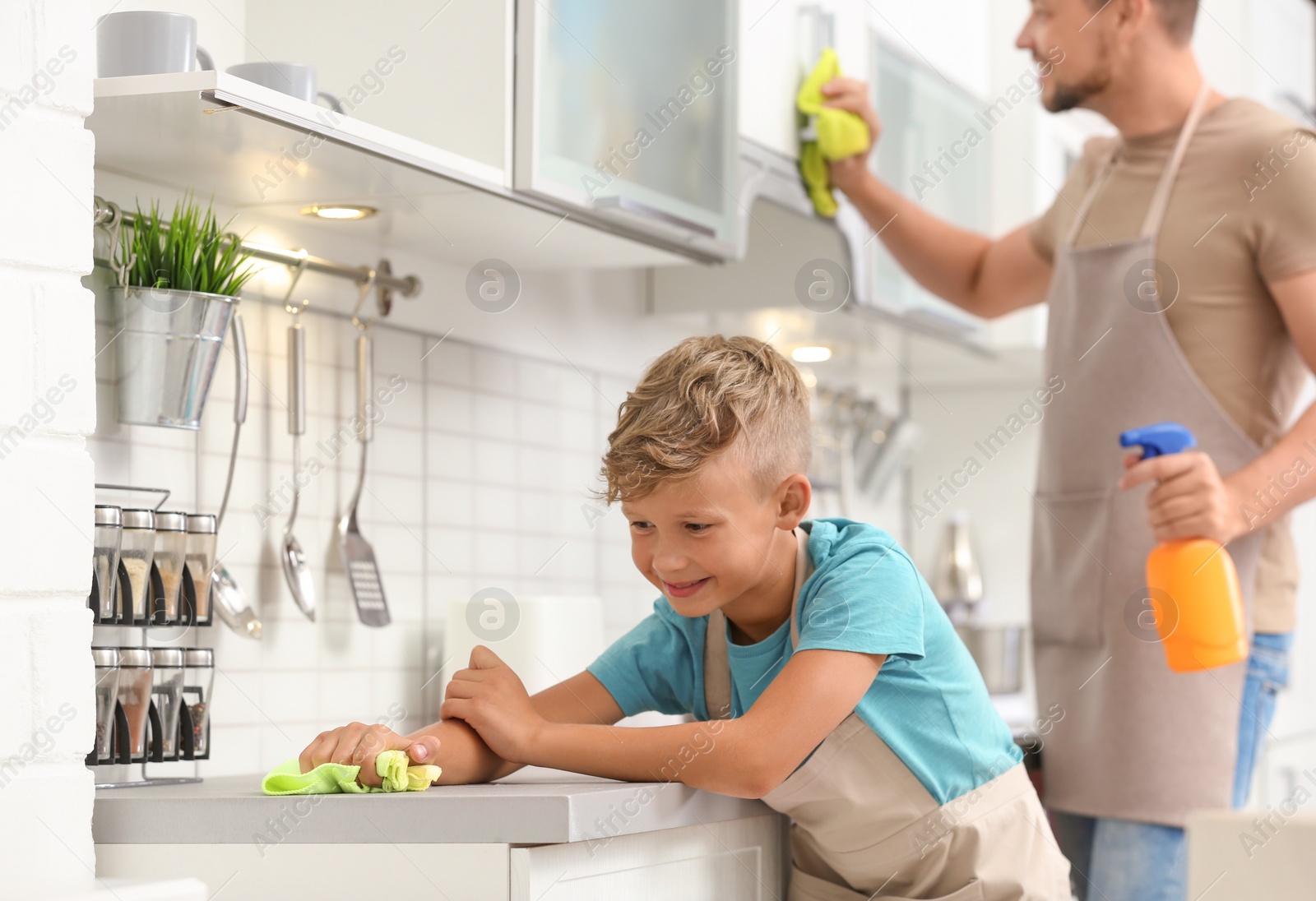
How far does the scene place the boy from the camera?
1.01 metres

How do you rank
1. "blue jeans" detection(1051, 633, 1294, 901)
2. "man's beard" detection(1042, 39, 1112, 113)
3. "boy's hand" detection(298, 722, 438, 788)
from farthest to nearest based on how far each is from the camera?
"man's beard" detection(1042, 39, 1112, 113) < "blue jeans" detection(1051, 633, 1294, 901) < "boy's hand" detection(298, 722, 438, 788)

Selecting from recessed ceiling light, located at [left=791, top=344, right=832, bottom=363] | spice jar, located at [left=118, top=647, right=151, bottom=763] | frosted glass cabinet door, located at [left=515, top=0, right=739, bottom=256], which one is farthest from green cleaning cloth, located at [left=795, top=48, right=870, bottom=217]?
spice jar, located at [left=118, top=647, right=151, bottom=763]

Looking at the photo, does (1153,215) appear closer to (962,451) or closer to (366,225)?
(366,225)

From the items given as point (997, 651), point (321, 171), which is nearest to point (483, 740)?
point (321, 171)

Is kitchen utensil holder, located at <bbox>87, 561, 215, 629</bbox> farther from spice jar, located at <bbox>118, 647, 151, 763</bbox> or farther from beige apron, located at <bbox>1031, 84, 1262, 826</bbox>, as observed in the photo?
beige apron, located at <bbox>1031, 84, 1262, 826</bbox>

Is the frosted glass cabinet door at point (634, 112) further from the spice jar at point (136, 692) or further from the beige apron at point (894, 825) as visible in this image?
the spice jar at point (136, 692)

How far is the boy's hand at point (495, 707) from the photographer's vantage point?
1.03m

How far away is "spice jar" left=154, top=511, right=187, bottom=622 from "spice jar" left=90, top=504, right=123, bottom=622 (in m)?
0.06

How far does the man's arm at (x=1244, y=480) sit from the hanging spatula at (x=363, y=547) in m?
0.75

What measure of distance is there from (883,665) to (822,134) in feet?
2.80

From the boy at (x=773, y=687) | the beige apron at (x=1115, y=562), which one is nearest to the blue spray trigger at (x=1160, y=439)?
the beige apron at (x=1115, y=562)

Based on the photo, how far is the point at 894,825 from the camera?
111 centimetres

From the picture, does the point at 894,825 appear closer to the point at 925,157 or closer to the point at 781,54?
the point at 781,54

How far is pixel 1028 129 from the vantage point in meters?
2.35
